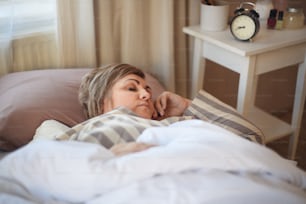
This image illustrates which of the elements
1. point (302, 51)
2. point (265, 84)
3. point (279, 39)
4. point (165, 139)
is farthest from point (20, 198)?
point (265, 84)

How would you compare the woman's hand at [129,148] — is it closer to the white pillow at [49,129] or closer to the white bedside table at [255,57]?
the white pillow at [49,129]

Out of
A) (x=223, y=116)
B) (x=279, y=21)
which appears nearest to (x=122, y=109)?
(x=223, y=116)

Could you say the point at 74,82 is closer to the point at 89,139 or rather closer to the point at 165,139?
the point at 89,139

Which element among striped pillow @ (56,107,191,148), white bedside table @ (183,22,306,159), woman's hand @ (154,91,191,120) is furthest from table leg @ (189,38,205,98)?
striped pillow @ (56,107,191,148)

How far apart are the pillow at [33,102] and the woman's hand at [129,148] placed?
1.21 feet

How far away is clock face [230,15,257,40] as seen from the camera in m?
1.56

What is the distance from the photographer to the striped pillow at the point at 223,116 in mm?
1248

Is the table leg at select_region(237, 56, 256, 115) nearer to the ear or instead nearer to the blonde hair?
the blonde hair

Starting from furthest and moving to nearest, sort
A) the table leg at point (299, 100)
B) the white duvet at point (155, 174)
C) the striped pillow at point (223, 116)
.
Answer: the table leg at point (299, 100), the striped pillow at point (223, 116), the white duvet at point (155, 174)

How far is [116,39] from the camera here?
170 centimetres

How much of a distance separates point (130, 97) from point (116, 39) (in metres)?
0.50

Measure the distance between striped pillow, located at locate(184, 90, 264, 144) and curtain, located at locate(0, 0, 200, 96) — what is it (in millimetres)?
420

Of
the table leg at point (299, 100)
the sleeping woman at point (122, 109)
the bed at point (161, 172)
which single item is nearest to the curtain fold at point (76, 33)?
the sleeping woman at point (122, 109)

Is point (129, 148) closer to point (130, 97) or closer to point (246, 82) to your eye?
point (130, 97)
